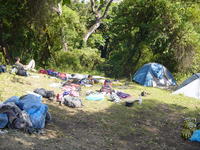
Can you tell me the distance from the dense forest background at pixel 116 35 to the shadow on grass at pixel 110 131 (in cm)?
686

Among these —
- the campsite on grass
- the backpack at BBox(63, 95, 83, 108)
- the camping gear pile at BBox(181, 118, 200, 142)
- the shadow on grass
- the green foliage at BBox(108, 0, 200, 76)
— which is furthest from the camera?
the green foliage at BBox(108, 0, 200, 76)

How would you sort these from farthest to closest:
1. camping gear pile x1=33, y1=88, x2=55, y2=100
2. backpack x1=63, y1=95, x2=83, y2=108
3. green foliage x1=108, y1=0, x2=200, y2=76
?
green foliage x1=108, y1=0, x2=200, y2=76, camping gear pile x1=33, y1=88, x2=55, y2=100, backpack x1=63, y1=95, x2=83, y2=108

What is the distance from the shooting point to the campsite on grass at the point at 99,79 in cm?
491

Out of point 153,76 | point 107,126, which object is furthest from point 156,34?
point 107,126

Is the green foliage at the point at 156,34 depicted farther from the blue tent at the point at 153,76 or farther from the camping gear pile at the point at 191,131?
the camping gear pile at the point at 191,131

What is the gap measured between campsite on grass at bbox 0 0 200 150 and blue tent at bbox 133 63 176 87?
45mm

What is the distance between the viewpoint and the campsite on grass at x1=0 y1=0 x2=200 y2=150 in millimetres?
4910

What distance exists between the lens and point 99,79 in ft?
37.1

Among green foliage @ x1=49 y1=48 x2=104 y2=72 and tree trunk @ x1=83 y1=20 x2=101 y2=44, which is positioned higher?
tree trunk @ x1=83 y1=20 x2=101 y2=44

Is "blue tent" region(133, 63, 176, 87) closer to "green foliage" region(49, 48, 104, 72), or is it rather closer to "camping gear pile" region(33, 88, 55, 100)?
"green foliage" region(49, 48, 104, 72)

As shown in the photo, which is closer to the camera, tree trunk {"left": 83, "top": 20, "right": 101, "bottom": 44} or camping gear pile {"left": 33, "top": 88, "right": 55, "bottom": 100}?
camping gear pile {"left": 33, "top": 88, "right": 55, "bottom": 100}

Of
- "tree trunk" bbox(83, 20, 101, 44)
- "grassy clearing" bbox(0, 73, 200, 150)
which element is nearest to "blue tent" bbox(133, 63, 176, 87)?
"grassy clearing" bbox(0, 73, 200, 150)

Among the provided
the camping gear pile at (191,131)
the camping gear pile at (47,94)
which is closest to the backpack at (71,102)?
the camping gear pile at (47,94)

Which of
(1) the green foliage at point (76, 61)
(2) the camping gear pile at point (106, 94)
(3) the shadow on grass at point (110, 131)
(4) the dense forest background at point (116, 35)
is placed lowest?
(3) the shadow on grass at point (110, 131)
